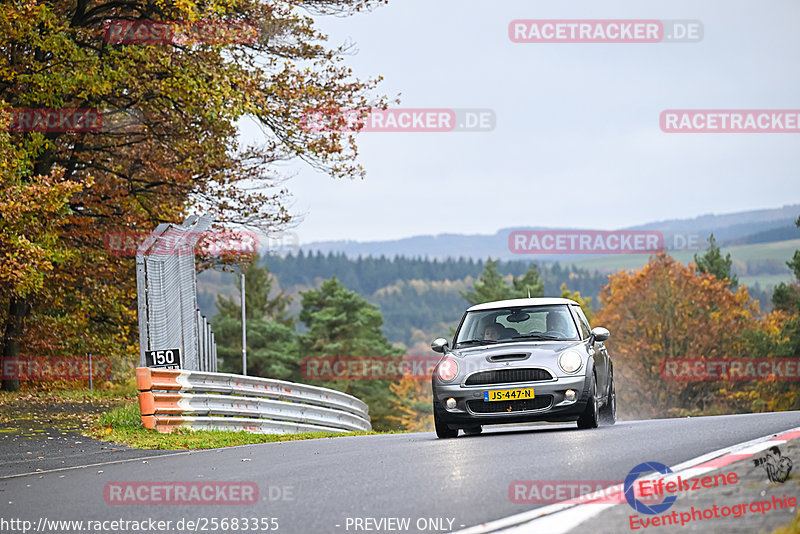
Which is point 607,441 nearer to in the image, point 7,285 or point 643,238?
point 7,285

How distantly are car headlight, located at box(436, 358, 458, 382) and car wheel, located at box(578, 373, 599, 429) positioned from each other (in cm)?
168

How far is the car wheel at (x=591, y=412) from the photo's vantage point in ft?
41.6

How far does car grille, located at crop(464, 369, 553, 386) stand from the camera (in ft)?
41.0

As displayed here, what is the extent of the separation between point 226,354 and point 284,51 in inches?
2576

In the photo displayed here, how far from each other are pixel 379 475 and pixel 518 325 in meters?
5.71

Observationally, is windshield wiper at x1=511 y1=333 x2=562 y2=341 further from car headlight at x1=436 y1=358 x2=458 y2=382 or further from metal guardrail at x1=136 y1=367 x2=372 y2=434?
metal guardrail at x1=136 y1=367 x2=372 y2=434

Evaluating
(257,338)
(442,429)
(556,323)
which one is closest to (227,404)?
(442,429)

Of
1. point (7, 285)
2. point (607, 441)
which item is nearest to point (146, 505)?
point (607, 441)

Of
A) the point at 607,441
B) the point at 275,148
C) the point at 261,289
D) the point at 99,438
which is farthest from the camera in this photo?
the point at 261,289

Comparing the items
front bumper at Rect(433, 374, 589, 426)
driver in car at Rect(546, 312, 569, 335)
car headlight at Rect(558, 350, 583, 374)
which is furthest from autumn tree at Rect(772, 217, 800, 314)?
front bumper at Rect(433, 374, 589, 426)

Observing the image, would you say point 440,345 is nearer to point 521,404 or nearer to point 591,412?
point 521,404

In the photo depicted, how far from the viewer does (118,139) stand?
86.3ft

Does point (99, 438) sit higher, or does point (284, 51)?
point (284, 51)

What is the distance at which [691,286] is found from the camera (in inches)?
2557
